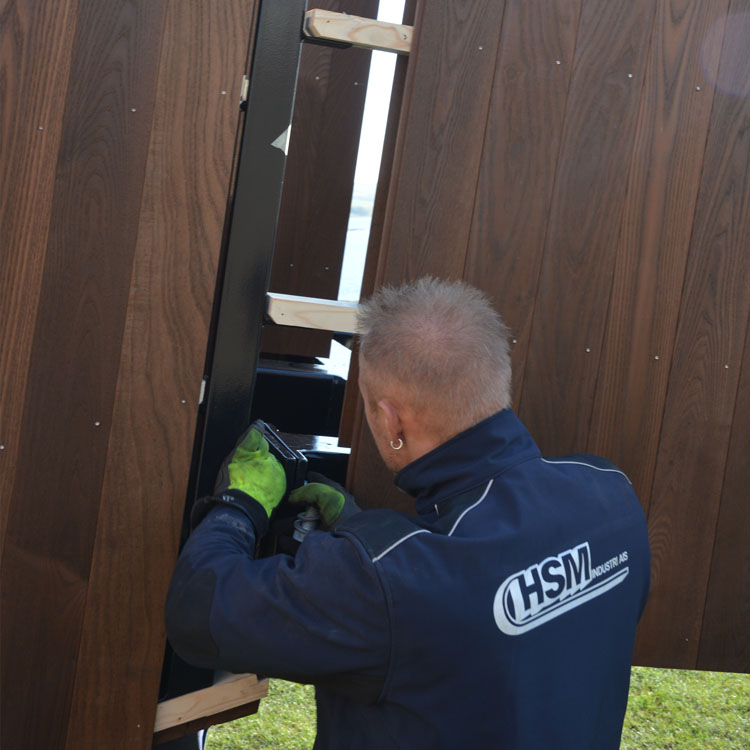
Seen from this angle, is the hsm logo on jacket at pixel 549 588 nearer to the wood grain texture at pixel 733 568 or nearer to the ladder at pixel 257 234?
the ladder at pixel 257 234

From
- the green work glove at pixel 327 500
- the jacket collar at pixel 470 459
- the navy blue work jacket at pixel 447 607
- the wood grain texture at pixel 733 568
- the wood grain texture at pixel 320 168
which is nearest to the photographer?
the navy blue work jacket at pixel 447 607

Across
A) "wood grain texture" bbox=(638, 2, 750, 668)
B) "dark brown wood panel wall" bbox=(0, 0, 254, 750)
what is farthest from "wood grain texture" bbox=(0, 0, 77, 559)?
"wood grain texture" bbox=(638, 2, 750, 668)

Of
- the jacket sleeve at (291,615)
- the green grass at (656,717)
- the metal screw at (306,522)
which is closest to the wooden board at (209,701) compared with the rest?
the metal screw at (306,522)

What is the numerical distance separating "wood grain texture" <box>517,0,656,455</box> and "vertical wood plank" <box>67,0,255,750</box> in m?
0.74

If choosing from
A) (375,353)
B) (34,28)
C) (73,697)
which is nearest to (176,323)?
(375,353)

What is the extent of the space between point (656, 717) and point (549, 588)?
4034 millimetres

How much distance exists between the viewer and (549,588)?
137 cm

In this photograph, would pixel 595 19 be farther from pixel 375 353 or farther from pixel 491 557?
pixel 491 557

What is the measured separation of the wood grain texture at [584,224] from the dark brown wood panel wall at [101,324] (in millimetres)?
740

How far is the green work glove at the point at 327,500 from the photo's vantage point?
1.79 m

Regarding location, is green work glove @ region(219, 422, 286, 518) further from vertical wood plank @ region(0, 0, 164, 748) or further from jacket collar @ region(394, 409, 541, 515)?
jacket collar @ region(394, 409, 541, 515)

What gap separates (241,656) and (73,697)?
2.17 feet

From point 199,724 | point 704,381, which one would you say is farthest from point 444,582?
point 704,381

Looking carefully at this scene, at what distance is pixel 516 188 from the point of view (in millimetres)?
1922
